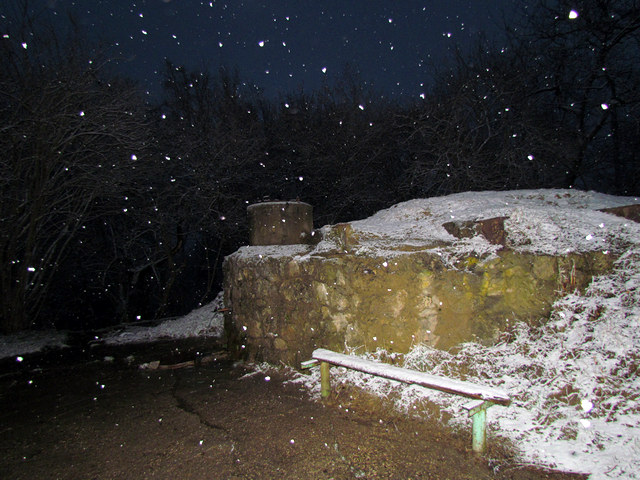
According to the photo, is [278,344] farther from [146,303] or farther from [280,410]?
[146,303]

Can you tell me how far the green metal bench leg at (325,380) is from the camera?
4148mm

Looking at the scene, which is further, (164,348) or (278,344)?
(164,348)

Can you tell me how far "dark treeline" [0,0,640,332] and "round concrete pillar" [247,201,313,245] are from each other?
65cm

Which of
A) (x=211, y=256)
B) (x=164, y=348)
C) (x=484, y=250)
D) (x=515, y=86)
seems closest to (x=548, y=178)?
(x=515, y=86)

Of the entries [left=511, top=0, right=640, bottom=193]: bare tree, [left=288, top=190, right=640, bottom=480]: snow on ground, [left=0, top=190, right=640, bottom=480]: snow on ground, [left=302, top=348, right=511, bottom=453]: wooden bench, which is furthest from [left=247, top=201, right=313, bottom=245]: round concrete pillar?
[left=511, top=0, right=640, bottom=193]: bare tree

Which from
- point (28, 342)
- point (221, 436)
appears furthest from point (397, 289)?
point (28, 342)

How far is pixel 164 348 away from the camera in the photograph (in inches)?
308

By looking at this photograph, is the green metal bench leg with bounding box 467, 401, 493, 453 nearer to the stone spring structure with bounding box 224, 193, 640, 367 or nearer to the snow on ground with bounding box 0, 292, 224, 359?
the stone spring structure with bounding box 224, 193, 640, 367

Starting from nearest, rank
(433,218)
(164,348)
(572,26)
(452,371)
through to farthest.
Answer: (452,371), (433,218), (164,348), (572,26)

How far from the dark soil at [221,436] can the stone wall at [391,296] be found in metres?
0.73

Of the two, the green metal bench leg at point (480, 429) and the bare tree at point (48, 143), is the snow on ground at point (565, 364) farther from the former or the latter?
the bare tree at point (48, 143)

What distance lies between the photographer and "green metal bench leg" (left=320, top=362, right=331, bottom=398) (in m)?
4.15

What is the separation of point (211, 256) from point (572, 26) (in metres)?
16.7

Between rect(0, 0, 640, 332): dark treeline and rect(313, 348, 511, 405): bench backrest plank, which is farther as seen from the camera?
rect(0, 0, 640, 332): dark treeline
